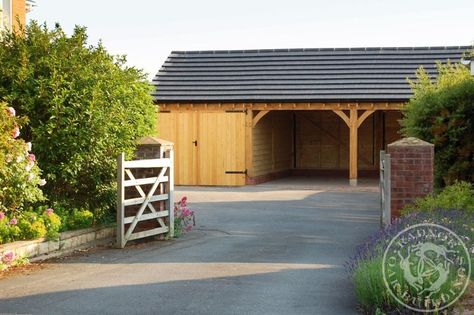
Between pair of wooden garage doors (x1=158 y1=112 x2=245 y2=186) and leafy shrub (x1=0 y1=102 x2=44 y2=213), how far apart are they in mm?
16183

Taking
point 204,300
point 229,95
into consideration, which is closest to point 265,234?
point 204,300

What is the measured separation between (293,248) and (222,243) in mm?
1258

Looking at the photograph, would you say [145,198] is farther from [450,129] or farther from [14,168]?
[450,129]

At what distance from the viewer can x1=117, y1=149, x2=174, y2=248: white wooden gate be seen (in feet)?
43.7

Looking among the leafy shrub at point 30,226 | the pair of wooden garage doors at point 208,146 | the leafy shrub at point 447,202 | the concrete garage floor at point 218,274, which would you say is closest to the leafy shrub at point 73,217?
the leafy shrub at point 30,226

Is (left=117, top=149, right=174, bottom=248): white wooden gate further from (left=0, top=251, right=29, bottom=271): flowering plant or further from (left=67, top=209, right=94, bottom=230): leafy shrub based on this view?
(left=0, top=251, right=29, bottom=271): flowering plant

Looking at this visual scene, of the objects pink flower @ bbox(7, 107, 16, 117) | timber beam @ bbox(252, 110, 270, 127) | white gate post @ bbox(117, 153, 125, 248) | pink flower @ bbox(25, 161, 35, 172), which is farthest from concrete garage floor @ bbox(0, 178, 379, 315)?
timber beam @ bbox(252, 110, 270, 127)

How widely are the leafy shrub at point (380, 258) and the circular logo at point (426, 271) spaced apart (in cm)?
8

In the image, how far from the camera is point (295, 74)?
29984mm

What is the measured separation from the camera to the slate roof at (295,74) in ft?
93.3

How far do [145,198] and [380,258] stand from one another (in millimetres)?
6246

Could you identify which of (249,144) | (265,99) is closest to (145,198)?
(249,144)

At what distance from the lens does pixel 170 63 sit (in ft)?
103

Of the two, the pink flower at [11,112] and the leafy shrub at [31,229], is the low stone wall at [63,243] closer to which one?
the leafy shrub at [31,229]
